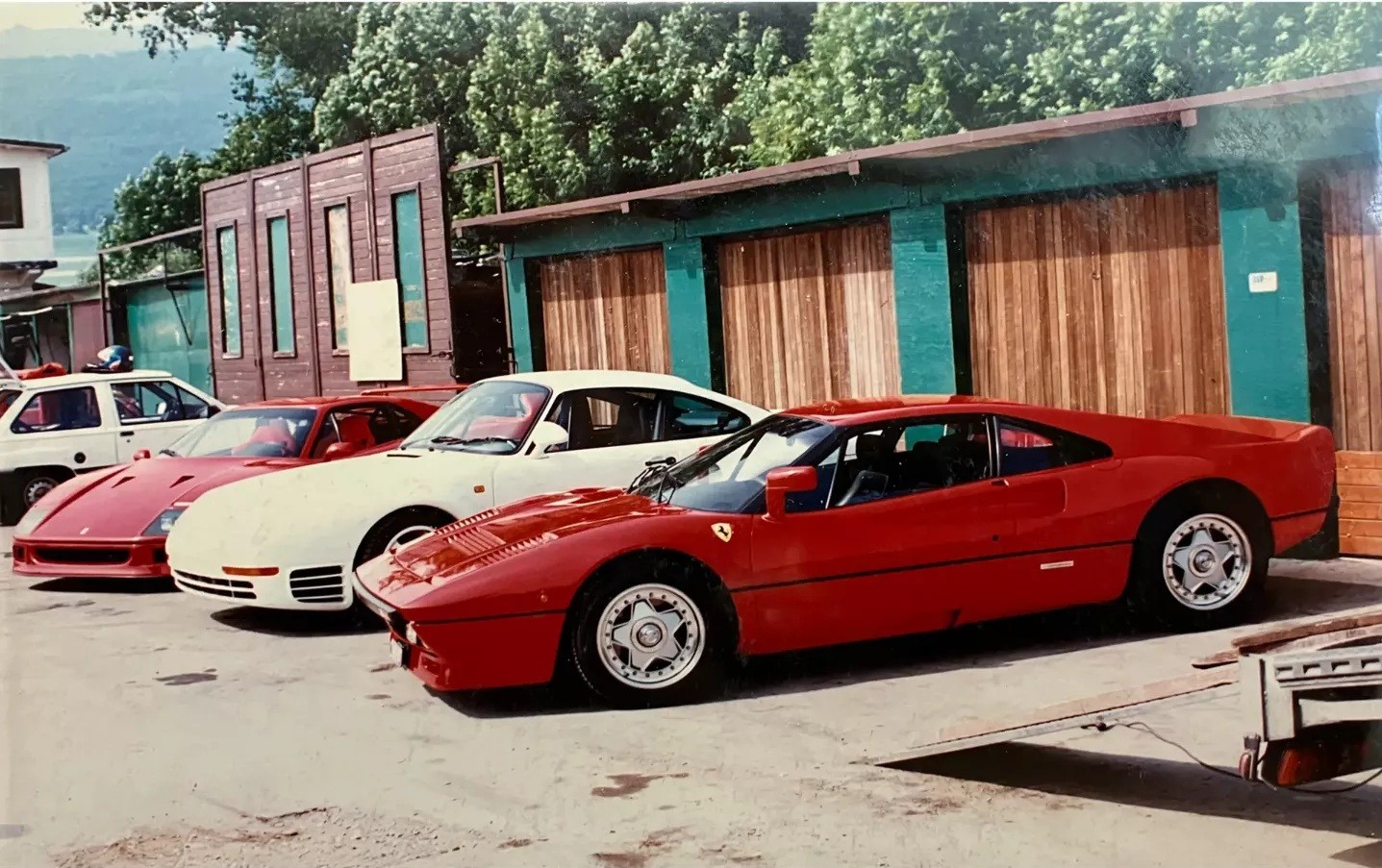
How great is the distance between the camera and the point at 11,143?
6.48 metres

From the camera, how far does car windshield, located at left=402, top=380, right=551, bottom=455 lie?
9383 millimetres

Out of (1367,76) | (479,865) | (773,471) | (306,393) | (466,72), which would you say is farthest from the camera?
(466,72)

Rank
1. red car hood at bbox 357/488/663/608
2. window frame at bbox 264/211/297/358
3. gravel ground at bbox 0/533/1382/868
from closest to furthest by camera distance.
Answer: gravel ground at bbox 0/533/1382/868 → red car hood at bbox 357/488/663/608 → window frame at bbox 264/211/297/358

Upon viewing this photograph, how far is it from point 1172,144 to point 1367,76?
166 cm

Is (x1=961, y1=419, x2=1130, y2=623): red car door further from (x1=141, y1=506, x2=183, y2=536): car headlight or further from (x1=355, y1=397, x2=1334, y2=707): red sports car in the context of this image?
(x1=141, y1=506, x2=183, y2=536): car headlight

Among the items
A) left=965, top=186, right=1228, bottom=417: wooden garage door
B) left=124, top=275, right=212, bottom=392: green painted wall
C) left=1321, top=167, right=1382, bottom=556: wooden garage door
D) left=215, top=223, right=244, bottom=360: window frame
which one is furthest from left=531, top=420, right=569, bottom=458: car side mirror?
left=124, top=275, right=212, bottom=392: green painted wall

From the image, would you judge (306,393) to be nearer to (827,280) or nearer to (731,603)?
(827,280)

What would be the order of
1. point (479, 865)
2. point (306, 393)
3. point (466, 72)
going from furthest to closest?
point (466, 72), point (306, 393), point (479, 865)

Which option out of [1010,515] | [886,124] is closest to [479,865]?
[1010,515]

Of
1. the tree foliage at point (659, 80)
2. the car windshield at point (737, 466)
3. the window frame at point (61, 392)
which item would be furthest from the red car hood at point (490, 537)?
the tree foliage at point (659, 80)

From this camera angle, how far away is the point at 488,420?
380 inches

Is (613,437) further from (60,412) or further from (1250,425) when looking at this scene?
(60,412)

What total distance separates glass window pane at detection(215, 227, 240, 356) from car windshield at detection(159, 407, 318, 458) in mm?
12853

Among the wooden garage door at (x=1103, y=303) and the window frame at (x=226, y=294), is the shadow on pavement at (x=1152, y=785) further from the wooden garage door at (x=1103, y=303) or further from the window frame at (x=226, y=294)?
the window frame at (x=226, y=294)
